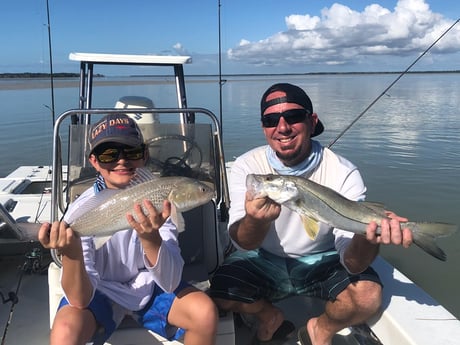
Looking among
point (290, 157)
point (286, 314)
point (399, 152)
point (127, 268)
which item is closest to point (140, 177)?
point (127, 268)

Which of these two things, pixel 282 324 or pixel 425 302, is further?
pixel 282 324

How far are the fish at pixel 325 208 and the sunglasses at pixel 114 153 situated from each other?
30.0 inches

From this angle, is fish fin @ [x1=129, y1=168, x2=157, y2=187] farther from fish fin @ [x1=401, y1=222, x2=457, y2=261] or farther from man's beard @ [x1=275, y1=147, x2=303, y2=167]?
fish fin @ [x1=401, y1=222, x2=457, y2=261]

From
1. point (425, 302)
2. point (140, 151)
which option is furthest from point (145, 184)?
point (425, 302)

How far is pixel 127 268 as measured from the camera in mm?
2686

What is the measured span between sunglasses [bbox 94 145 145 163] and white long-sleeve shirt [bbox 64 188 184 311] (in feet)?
0.83

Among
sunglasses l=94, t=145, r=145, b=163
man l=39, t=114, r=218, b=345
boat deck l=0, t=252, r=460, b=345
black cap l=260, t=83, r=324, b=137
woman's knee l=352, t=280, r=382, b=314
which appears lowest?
boat deck l=0, t=252, r=460, b=345

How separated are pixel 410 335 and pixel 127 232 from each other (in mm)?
1936

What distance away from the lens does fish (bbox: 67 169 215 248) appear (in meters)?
2.27

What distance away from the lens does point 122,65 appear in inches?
204

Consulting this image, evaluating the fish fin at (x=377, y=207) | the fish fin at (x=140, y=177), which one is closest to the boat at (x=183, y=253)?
the fish fin at (x=140, y=177)

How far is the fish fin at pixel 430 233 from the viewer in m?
2.40

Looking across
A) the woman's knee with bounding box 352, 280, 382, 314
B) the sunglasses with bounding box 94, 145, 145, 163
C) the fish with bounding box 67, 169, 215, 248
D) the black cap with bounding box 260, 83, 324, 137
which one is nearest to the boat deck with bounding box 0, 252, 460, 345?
the woman's knee with bounding box 352, 280, 382, 314

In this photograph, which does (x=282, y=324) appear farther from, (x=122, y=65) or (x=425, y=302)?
(x=122, y=65)
